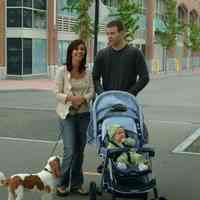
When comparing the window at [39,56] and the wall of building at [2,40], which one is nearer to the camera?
the wall of building at [2,40]

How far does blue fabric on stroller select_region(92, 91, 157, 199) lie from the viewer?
18.1 ft

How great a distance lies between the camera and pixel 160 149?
388 inches

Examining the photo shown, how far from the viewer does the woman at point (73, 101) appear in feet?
20.4

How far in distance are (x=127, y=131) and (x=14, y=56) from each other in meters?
29.4

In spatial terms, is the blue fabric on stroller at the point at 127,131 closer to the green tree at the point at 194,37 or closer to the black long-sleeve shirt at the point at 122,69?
the black long-sleeve shirt at the point at 122,69

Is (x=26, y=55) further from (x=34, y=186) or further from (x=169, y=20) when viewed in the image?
(x=34, y=186)

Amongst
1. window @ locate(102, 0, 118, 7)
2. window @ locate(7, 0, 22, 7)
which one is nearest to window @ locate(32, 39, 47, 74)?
window @ locate(7, 0, 22, 7)

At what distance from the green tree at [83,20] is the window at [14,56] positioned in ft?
14.3

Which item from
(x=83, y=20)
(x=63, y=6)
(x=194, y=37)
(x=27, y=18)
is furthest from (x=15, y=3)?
(x=194, y=37)

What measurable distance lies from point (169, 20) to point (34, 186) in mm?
52509

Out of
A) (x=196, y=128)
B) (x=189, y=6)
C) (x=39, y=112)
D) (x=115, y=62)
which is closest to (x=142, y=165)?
(x=115, y=62)

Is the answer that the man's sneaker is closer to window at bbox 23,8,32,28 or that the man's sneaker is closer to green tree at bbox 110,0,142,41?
window at bbox 23,8,32,28

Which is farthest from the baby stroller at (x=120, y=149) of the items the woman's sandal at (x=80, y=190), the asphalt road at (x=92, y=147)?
the asphalt road at (x=92, y=147)

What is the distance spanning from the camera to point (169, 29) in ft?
185
